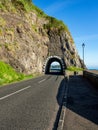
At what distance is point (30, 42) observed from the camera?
4797 cm

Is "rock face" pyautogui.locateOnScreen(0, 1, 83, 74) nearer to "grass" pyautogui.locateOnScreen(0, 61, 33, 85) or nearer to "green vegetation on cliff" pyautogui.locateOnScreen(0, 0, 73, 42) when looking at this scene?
"green vegetation on cliff" pyautogui.locateOnScreen(0, 0, 73, 42)

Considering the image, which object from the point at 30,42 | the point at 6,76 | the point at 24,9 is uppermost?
the point at 24,9

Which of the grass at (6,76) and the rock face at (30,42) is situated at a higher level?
the rock face at (30,42)

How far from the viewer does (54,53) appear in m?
57.3

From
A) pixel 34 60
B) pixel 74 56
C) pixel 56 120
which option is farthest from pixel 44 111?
pixel 74 56

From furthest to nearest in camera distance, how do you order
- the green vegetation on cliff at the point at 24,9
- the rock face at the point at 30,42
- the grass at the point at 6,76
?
the green vegetation on cliff at the point at 24,9
the rock face at the point at 30,42
the grass at the point at 6,76

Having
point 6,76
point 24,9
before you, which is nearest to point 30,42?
point 24,9

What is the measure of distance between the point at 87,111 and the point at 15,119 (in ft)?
10.4

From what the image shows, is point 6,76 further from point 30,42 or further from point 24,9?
point 24,9

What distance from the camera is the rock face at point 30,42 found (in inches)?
1523

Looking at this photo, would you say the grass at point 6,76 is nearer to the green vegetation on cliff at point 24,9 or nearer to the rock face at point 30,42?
the rock face at point 30,42

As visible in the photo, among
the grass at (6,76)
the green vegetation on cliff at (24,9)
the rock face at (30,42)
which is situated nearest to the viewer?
the grass at (6,76)

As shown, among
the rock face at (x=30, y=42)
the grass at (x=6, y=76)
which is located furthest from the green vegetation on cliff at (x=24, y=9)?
the grass at (x=6, y=76)

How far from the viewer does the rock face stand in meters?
38.7
